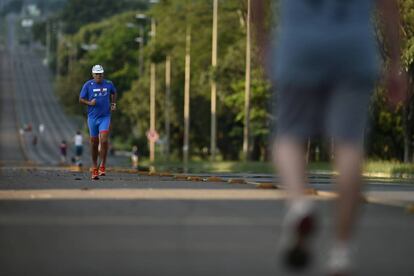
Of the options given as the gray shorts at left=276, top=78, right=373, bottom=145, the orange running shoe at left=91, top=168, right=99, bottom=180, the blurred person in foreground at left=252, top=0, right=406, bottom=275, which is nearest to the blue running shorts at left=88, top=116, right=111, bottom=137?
the orange running shoe at left=91, top=168, right=99, bottom=180

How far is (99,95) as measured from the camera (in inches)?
1055

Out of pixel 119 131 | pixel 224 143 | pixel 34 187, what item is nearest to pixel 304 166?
pixel 34 187

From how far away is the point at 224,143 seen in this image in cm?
11581

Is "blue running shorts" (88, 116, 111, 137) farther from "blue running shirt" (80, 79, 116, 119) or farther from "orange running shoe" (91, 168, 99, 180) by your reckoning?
"orange running shoe" (91, 168, 99, 180)

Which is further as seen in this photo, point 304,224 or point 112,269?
point 112,269

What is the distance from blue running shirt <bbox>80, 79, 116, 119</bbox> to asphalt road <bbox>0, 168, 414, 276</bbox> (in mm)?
10859

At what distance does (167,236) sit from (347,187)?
2.40m

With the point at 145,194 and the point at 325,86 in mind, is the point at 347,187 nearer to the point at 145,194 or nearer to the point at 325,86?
the point at 325,86

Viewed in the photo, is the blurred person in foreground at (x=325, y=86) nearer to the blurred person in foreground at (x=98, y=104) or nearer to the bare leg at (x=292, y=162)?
the bare leg at (x=292, y=162)

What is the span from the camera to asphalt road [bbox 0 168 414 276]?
9.17 m

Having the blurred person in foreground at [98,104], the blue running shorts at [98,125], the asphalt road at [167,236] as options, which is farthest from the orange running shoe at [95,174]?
the asphalt road at [167,236]

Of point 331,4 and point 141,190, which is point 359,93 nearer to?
point 331,4

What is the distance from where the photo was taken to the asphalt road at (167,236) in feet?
30.1

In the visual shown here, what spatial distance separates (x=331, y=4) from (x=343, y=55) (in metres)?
0.31
